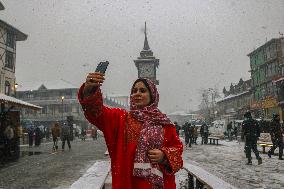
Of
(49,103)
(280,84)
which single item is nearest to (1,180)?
(280,84)

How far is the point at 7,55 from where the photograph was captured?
38.3 meters

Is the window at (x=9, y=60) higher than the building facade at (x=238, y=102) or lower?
higher

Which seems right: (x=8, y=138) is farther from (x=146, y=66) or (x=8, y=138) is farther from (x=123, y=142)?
(x=123, y=142)

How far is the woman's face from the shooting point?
110 inches

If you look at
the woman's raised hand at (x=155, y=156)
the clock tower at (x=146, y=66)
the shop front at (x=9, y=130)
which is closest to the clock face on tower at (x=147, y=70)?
the clock tower at (x=146, y=66)

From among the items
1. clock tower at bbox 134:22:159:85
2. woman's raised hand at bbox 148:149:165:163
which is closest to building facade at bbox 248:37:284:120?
clock tower at bbox 134:22:159:85

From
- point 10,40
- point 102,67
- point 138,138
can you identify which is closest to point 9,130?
point 138,138

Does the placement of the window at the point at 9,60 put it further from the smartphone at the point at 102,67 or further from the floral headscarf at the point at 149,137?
the smartphone at the point at 102,67

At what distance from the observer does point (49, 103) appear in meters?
72.1

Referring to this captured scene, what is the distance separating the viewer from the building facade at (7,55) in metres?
36.9

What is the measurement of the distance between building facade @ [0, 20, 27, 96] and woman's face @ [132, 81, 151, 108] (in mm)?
36565

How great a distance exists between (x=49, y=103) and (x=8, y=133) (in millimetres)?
59151

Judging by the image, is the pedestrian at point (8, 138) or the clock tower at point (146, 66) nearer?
the pedestrian at point (8, 138)

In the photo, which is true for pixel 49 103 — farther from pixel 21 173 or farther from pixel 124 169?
pixel 124 169
